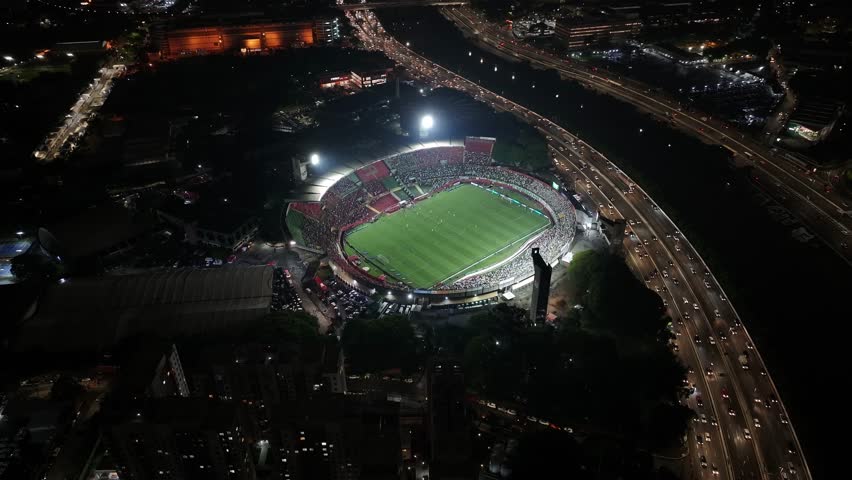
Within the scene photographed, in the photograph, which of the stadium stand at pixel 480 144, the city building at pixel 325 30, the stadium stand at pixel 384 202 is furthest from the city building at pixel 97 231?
the city building at pixel 325 30

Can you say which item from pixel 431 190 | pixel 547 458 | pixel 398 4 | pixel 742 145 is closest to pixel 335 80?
pixel 431 190

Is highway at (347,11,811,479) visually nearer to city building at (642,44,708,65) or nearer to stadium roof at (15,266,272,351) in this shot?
stadium roof at (15,266,272,351)

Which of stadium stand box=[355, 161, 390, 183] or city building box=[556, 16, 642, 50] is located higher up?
city building box=[556, 16, 642, 50]

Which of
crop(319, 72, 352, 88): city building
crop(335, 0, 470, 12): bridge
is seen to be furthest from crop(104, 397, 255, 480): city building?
crop(335, 0, 470, 12): bridge

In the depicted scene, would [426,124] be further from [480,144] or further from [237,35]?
[237,35]

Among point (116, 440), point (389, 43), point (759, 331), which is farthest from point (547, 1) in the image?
point (116, 440)

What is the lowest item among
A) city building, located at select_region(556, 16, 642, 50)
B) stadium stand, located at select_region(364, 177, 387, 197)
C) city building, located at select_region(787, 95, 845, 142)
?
stadium stand, located at select_region(364, 177, 387, 197)
